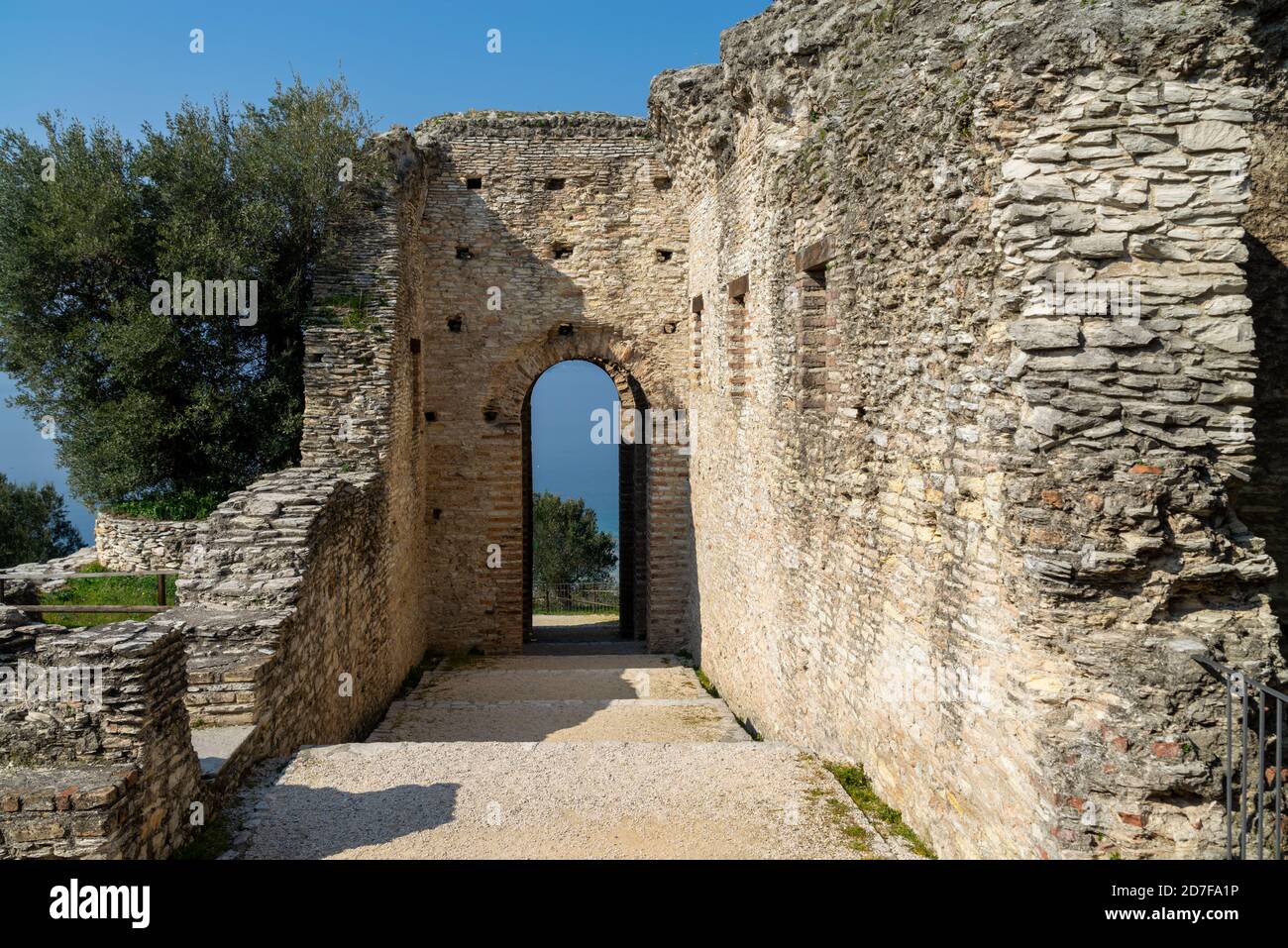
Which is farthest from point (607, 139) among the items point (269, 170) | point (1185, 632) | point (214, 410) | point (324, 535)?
point (1185, 632)

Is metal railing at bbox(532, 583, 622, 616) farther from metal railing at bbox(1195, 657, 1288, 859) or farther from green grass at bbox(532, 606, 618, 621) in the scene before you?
metal railing at bbox(1195, 657, 1288, 859)

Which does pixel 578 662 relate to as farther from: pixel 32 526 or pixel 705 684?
pixel 32 526

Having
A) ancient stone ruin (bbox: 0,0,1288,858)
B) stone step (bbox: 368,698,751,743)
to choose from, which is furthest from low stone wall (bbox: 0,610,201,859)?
stone step (bbox: 368,698,751,743)

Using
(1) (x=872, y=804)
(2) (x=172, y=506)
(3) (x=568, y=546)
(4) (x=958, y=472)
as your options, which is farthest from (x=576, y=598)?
(4) (x=958, y=472)

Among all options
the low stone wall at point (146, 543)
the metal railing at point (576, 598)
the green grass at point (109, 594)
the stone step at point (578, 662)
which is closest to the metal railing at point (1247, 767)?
the stone step at point (578, 662)

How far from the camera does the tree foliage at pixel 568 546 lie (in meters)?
29.2

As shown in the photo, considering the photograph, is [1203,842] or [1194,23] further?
[1194,23]

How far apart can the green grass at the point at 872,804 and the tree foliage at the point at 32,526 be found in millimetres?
18579

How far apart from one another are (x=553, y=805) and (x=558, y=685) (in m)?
4.89

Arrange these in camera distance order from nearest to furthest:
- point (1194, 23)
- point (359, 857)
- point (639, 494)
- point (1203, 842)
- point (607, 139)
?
1. point (1203, 842)
2. point (1194, 23)
3. point (359, 857)
4. point (607, 139)
5. point (639, 494)

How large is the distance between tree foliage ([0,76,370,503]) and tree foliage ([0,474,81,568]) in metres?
10.2

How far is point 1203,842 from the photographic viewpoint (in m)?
3.38
